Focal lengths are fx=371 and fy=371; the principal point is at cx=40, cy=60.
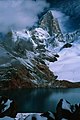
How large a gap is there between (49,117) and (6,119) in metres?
5.57

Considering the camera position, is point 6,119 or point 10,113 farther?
point 10,113

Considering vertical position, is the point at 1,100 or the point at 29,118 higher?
the point at 1,100

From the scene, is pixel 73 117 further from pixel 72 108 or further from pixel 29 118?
pixel 29 118

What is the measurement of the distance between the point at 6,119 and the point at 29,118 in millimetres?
1950

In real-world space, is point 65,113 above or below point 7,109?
below

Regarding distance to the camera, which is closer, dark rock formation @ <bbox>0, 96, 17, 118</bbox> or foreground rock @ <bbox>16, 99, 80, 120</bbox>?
foreground rock @ <bbox>16, 99, 80, 120</bbox>

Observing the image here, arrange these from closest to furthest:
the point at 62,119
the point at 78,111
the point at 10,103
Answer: the point at 62,119 < the point at 78,111 < the point at 10,103

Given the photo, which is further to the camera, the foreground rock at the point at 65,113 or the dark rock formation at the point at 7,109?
the dark rock formation at the point at 7,109

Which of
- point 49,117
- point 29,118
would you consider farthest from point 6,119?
point 49,117

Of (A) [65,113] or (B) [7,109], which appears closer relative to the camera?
(A) [65,113]

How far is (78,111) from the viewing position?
36.8 metres

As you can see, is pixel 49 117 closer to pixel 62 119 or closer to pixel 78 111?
pixel 62 119

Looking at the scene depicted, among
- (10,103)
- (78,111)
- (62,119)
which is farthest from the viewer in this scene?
(10,103)

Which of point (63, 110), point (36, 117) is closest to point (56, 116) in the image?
point (63, 110)
